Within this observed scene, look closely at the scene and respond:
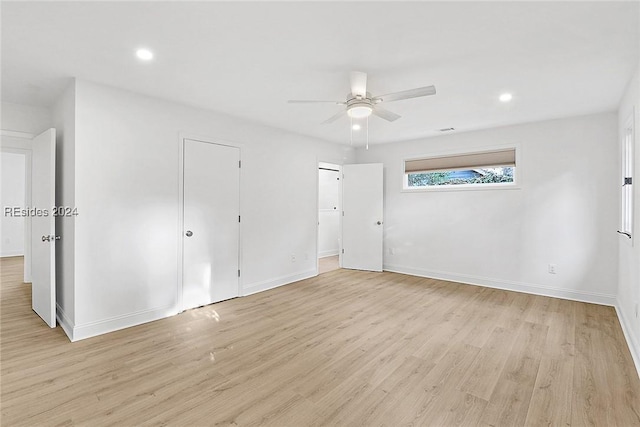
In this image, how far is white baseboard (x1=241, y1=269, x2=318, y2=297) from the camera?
4.37m

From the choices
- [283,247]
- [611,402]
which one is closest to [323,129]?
[283,247]

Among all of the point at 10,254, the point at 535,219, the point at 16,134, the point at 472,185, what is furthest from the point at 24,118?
the point at 535,219

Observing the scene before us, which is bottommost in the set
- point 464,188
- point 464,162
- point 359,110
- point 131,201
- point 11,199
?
point 131,201

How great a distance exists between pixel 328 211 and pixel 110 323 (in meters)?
5.53

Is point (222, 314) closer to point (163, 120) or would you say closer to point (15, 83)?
point (163, 120)

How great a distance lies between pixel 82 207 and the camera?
2938 mm

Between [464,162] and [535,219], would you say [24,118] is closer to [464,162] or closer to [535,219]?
[464,162]

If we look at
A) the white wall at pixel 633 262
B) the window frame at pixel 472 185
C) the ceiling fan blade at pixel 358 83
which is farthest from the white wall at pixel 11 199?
the white wall at pixel 633 262

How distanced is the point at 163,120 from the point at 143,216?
1.13 m

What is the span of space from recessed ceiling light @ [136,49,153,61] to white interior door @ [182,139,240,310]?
1243 millimetres

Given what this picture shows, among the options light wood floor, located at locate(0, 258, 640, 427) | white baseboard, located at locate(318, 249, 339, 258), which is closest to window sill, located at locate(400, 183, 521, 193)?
light wood floor, located at locate(0, 258, 640, 427)

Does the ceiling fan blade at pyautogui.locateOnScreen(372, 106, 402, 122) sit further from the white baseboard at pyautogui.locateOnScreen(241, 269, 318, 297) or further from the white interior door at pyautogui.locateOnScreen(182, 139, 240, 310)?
the white baseboard at pyautogui.locateOnScreen(241, 269, 318, 297)

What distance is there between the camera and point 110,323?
10.1 feet

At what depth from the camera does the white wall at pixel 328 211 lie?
7754 millimetres
